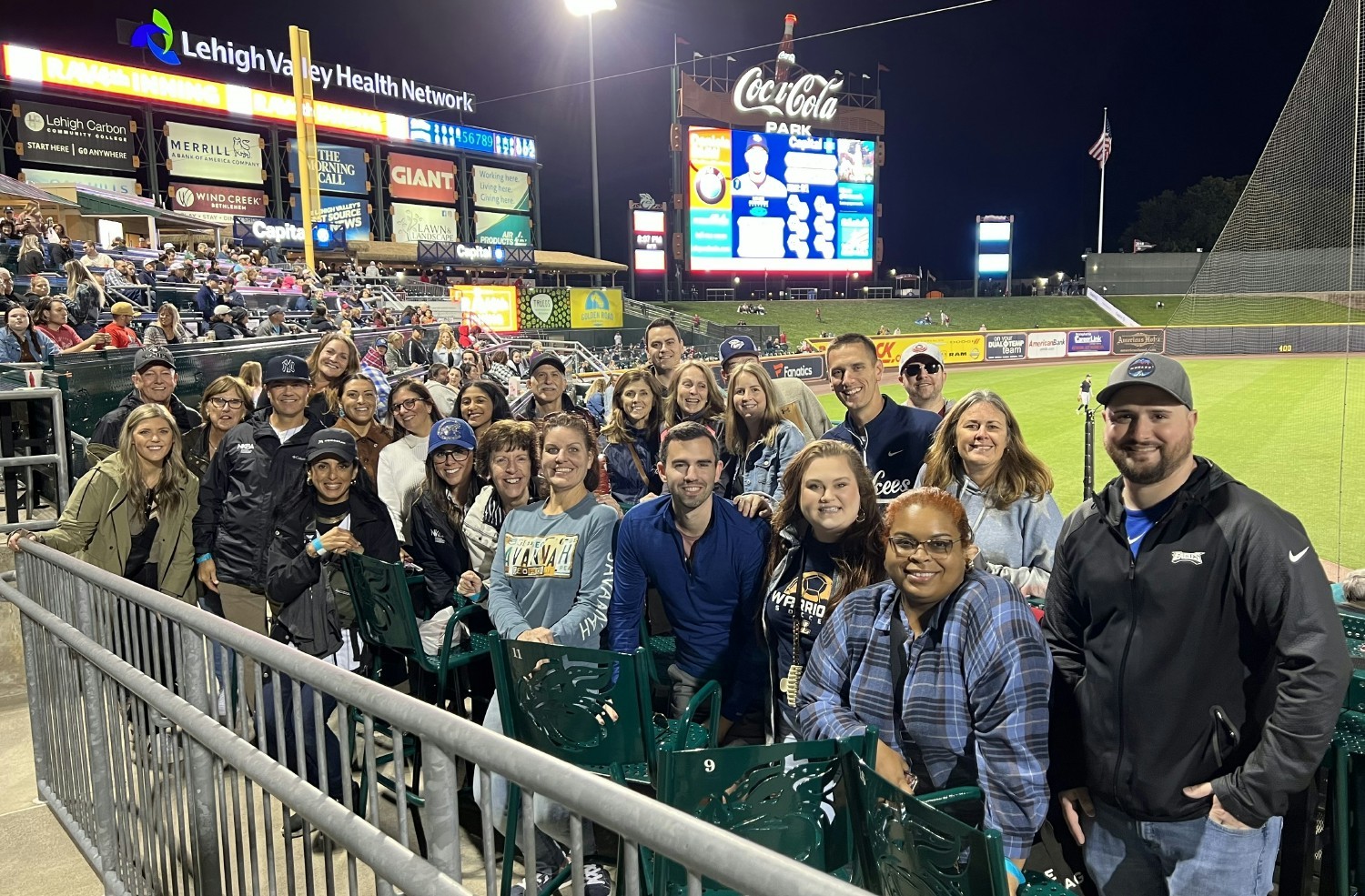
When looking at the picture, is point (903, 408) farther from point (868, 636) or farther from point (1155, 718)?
point (1155, 718)

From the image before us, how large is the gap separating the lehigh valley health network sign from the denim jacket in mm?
39377

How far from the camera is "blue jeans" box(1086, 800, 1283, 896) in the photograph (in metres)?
2.29

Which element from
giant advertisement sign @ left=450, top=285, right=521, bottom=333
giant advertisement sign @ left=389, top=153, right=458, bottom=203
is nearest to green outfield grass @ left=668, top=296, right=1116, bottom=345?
giant advertisement sign @ left=450, top=285, right=521, bottom=333

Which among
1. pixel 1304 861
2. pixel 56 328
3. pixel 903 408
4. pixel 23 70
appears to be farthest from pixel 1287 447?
pixel 23 70

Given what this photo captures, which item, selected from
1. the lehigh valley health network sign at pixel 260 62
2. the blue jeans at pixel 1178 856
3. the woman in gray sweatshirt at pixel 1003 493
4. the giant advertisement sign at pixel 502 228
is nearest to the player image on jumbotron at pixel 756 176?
the giant advertisement sign at pixel 502 228

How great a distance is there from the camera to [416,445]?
5.40 meters

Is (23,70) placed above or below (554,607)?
above

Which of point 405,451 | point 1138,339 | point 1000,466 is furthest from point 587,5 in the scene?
point 1138,339

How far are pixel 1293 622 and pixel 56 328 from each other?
35.8 ft

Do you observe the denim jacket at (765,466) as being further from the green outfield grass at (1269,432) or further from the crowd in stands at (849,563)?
the green outfield grass at (1269,432)

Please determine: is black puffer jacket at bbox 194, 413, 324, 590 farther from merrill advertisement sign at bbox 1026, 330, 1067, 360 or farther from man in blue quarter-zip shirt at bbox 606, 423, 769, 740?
merrill advertisement sign at bbox 1026, 330, 1067, 360

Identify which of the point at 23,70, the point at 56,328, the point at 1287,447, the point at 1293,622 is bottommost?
the point at 1287,447

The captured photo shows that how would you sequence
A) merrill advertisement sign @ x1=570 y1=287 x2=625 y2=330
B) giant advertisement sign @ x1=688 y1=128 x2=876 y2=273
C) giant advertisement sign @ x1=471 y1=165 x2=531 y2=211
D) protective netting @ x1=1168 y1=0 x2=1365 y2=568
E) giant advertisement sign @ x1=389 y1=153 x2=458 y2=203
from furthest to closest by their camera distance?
giant advertisement sign @ x1=471 y1=165 x2=531 y2=211 < giant advertisement sign @ x1=389 y1=153 x2=458 y2=203 < giant advertisement sign @ x1=688 y1=128 x2=876 y2=273 < merrill advertisement sign @ x1=570 y1=287 x2=625 y2=330 < protective netting @ x1=1168 y1=0 x2=1365 y2=568

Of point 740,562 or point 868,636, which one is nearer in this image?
point 868,636
